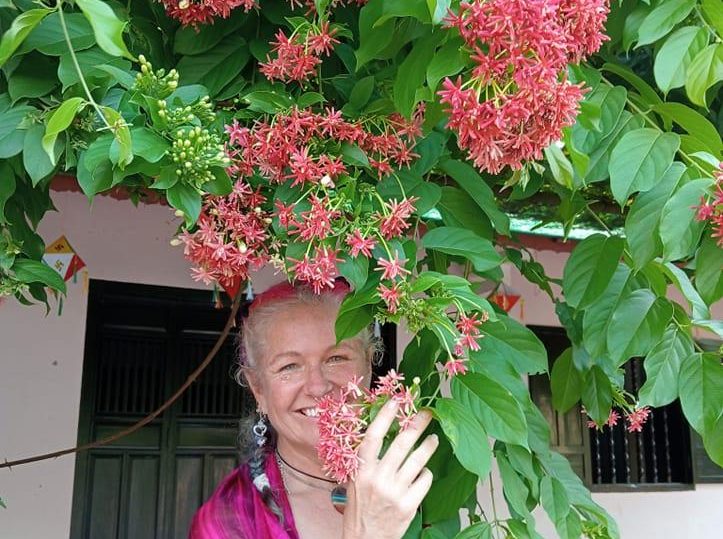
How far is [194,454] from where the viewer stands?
117 inches

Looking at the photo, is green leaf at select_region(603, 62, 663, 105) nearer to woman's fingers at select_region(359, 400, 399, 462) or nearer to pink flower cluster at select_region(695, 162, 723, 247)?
pink flower cluster at select_region(695, 162, 723, 247)

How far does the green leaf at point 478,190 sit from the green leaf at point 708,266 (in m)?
0.28

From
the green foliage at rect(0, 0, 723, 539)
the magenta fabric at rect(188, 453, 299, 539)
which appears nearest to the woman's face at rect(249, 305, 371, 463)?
the magenta fabric at rect(188, 453, 299, 539)

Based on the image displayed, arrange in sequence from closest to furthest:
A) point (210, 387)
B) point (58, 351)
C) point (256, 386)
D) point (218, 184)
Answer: point (218, 184), point (256, 386), point (58, 351), point (210, 387)

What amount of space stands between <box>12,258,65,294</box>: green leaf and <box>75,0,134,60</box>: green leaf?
0.56 metres

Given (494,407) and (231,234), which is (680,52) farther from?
(231,234)

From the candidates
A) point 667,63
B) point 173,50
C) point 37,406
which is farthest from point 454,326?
point 37,406

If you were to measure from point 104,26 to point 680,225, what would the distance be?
0.66m

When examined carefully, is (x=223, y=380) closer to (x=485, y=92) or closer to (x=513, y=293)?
(x=513, y=293)

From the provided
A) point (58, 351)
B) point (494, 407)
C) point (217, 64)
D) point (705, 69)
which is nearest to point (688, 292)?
point (705, 69)

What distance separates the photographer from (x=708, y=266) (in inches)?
35.0

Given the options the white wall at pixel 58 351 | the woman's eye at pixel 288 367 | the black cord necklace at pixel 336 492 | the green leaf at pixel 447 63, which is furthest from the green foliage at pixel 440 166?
the white wall at pixel 58 351

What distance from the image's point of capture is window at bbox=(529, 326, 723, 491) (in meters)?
3.37

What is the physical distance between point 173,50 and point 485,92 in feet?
2.02
